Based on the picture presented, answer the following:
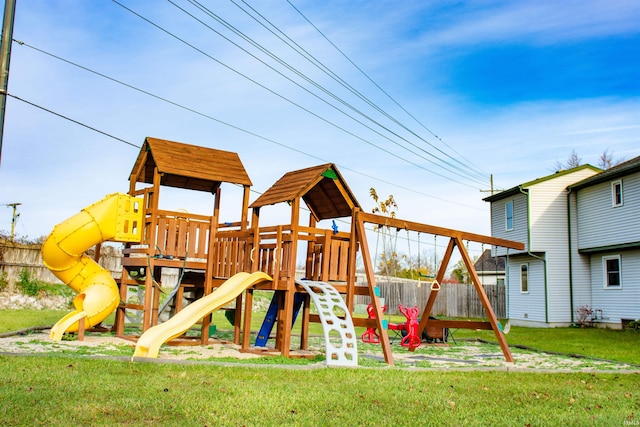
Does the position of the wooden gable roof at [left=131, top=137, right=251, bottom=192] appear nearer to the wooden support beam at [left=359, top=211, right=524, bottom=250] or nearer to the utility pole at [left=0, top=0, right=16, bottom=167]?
the wooden support beam at [left=359, top=211, right=524, bottom=250]

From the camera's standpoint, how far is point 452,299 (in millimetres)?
33750

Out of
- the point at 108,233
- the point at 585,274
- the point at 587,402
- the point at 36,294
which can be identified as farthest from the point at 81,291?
the point at 585,274

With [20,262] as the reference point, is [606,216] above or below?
above

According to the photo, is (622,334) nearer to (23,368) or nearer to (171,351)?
(171,351)

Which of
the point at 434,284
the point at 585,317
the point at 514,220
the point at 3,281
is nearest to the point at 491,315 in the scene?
the point at 434,284

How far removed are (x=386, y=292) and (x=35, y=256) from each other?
777 inches

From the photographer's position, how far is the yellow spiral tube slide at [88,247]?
13281 mm

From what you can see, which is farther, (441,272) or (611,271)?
(611,271)

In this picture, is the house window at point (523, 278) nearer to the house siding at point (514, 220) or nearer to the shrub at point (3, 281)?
the house siding at point (514, 220)

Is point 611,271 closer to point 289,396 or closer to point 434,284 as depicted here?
point 434,284

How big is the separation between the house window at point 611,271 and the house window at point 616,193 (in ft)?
7.35

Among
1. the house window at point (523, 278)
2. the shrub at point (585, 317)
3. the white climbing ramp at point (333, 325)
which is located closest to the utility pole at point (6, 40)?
the white climbing ramp at point (333, 325)

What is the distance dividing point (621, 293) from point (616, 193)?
161 inches

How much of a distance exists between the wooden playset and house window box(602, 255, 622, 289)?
41.4 feet
